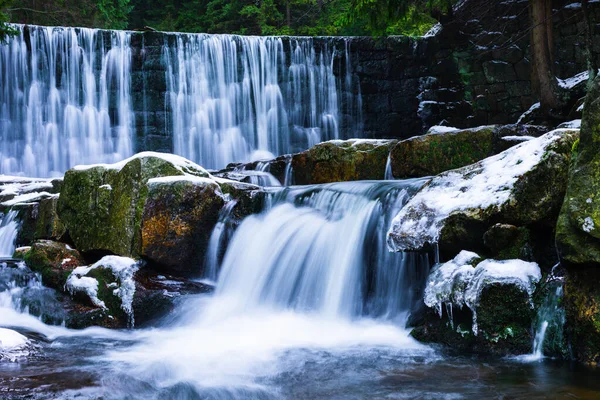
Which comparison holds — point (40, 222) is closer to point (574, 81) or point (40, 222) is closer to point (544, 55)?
point (544, 55)

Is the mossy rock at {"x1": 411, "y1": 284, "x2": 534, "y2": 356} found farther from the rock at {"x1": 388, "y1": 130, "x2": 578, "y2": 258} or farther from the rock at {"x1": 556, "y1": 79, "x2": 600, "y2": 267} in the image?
the rock at {"x1": 388, "y1": 130, "x2": 578, "y2": 258}

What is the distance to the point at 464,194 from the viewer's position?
6.06 metres

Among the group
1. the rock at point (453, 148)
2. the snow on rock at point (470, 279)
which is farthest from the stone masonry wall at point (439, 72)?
the snow on rock at point (470, 279)

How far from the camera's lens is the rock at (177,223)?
25.7ft

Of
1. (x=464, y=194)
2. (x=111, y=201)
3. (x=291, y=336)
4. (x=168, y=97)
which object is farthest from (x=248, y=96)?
(x=464, y=194)

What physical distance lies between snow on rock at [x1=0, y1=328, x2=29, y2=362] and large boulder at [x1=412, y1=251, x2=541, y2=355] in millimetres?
3803

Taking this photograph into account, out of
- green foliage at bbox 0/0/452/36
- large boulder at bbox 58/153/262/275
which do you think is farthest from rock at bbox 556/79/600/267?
green foliage at bbox 0/0/452/36

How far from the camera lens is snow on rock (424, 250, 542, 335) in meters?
5.32

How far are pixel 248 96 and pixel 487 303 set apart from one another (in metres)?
12.5

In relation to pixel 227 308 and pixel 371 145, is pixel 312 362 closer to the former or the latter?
pixel 227 308

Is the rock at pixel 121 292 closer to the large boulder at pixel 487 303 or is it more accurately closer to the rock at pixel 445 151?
the large boulder at pixel 487 303

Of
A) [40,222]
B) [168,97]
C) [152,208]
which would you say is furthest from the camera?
[168,97]

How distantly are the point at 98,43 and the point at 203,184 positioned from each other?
10075mm

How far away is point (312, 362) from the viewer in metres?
5.46
